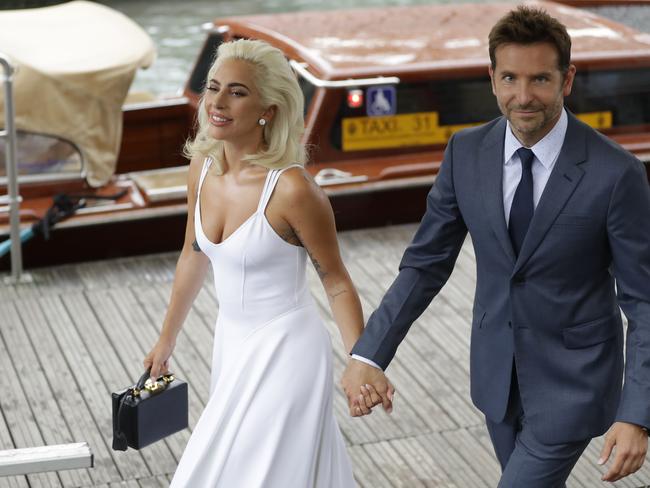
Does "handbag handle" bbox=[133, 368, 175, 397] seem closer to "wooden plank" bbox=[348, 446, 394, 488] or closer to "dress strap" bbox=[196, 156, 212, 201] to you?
"dress strap" bbox=[196, 156, 212, 201]

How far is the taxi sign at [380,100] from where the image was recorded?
22.6 ft

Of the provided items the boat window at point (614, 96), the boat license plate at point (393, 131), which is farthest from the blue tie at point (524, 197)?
the boat window at point (614, 96)

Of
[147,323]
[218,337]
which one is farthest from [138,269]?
[218,337]

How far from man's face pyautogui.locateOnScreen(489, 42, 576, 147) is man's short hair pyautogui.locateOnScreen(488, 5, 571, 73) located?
0.01 m

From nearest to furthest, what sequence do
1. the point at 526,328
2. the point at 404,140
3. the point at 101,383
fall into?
1. the point at 526,328
2. the point at 101,383
3. the point at 404,140

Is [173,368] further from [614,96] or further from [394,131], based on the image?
[614,96]

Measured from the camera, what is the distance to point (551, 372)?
311 centimetres

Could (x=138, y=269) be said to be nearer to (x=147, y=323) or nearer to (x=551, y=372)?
(x=147, y=323)

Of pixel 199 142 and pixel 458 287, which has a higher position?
pixel 199 142

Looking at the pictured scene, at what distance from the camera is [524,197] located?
3.03 m

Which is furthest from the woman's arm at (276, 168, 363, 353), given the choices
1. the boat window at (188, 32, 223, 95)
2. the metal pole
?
the boat window at (188, 32, 223, 95)

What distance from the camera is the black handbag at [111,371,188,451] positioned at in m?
3.65

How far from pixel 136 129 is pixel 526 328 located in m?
4.79

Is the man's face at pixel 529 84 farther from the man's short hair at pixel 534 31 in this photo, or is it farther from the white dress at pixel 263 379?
the white dress at pixel 263 379
